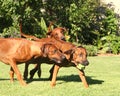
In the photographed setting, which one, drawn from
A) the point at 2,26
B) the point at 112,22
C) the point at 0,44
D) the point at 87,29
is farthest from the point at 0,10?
the point at 0,44

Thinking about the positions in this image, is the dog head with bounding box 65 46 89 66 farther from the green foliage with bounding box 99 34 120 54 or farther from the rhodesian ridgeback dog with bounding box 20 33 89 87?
the green foliage with bounding box 99 34 120 54

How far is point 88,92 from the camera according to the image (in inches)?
361

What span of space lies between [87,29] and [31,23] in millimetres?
4415

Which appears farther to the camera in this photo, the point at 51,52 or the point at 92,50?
the point at 92,50

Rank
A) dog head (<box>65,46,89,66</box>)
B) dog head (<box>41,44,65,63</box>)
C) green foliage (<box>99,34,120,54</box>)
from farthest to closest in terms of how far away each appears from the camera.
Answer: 1. green foliage (<box>99,34,120,54</box>)
2. dog head (<box>65,46,89,66</box>)
3. dog head (<box>41,44,65,63</box>)

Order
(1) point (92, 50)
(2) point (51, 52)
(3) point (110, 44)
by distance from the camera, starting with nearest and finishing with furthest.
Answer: (2) point (51, 52) → (1) point (92, 50) → (3) point (110, 44)

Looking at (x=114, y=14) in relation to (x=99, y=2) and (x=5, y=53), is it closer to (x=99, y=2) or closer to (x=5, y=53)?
(x=99, y=2)

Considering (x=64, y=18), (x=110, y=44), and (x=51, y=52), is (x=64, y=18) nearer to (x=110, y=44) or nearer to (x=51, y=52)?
(x=110, y=44)

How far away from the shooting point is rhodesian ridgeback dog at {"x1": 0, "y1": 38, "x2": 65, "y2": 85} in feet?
30.7

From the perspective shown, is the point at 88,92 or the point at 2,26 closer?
the point at 88,92

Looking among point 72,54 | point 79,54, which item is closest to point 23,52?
point 72,54

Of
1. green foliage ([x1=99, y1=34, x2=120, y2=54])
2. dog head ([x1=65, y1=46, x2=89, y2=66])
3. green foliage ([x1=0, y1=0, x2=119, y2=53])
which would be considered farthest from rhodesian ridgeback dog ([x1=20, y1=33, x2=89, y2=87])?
green foliage ([x1=99, y1=34, x2=120, y2=54])

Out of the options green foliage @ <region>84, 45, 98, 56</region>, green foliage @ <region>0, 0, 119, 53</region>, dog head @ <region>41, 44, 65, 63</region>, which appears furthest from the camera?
green foliage @ <region>84, 45, 98, 56</region>

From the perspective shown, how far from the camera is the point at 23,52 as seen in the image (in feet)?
31.5
